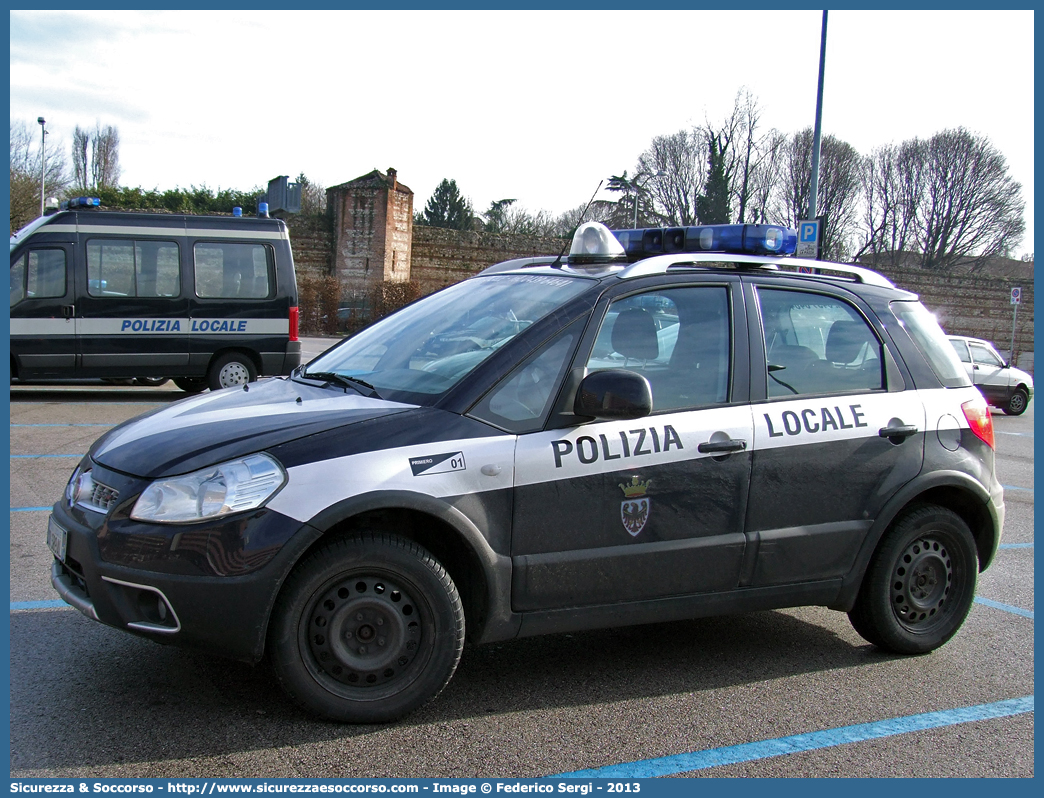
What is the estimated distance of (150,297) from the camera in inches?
520

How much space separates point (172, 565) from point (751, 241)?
9.70ft

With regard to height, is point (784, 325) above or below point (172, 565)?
above

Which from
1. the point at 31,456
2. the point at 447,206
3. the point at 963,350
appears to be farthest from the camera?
the point at 447,206

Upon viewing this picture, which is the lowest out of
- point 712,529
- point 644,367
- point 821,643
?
point 821,643

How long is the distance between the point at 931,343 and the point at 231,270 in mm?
11171

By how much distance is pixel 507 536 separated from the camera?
348 cm

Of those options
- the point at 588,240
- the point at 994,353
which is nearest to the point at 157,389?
the point at 588,240

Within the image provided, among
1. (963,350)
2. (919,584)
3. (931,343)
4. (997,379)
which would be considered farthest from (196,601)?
(997,379)

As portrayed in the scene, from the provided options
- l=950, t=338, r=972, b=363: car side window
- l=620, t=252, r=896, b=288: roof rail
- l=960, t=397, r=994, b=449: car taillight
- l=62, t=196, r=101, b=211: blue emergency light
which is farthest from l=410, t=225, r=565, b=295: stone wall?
l=960, t=397, r=994, b=449: car taillight

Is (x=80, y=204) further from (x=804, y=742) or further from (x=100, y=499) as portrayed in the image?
(x=804, y=742)

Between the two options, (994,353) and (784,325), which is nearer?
(784,325)

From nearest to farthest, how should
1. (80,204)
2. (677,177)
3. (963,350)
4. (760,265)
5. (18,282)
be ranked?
1. (760,265)
2. (18,282)
3. (80,204)
4. (963,350)
5. (677,177)

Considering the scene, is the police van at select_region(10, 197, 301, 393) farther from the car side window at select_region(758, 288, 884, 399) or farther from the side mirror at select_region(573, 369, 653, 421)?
the side mirror at select_region(573, 369, 653, 421)

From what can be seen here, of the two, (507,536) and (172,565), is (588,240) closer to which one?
(507,536)
